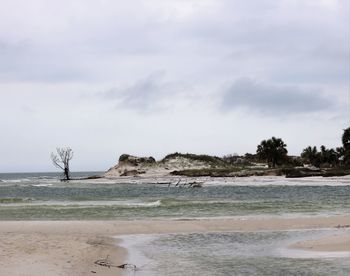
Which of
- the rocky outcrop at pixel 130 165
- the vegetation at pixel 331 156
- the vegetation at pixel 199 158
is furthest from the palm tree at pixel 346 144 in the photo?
the rocky outcrop at pixel 130 165

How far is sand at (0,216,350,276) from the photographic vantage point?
47.1 feet

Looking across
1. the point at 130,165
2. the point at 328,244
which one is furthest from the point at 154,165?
the point at 328,244

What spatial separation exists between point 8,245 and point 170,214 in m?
17.7

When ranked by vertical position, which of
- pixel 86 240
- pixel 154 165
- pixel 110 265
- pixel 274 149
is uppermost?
pixel 274 149

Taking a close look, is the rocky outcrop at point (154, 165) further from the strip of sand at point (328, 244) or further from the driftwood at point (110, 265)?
the driftwood at point (110, 265)

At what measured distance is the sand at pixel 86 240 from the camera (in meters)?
14.4

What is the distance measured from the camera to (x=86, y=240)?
65.1ft

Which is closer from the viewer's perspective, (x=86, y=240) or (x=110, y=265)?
(x=110, y=265)

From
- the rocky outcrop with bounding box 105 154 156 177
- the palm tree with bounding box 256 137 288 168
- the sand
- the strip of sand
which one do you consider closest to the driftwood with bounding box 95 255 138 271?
the sand

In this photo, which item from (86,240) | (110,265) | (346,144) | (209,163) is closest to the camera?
(110,265)

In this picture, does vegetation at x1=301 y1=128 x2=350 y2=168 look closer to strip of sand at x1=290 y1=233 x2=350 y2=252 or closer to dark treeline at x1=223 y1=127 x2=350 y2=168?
dark treeline at x1=223 y1=127 x2=350 y2=168

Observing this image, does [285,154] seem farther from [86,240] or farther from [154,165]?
[86,240]

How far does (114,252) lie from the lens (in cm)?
1767

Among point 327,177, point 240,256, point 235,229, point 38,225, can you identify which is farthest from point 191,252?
point 327,177
